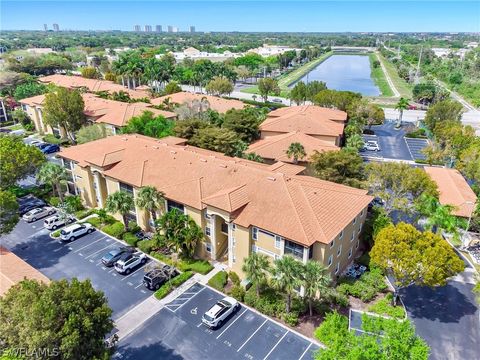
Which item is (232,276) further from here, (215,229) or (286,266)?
(286,266)

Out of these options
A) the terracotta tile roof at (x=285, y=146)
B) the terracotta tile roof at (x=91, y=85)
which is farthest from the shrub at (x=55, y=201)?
the terracotta tile roof at (x=91, y=85)

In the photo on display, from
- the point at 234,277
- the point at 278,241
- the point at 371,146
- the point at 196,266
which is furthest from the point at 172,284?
the point at 371,146

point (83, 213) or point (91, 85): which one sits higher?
point (91, 85)

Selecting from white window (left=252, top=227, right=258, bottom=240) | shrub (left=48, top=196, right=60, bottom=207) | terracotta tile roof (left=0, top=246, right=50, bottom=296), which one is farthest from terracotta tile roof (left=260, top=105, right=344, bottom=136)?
terracotta tile roof (left=0, top=246, right=50, bottom=296)

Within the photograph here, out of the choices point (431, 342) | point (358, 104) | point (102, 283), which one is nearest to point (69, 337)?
point (102, 283)

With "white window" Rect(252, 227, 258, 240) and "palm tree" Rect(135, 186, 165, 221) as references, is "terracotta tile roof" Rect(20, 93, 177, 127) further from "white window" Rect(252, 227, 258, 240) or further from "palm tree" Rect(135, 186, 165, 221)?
"white window" Rect(252, 227, 258, 240)

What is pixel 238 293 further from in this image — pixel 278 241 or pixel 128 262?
pixel 128 262

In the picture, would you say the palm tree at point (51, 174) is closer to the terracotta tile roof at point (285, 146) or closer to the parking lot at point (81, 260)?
the parking lot at point (81, 260)
